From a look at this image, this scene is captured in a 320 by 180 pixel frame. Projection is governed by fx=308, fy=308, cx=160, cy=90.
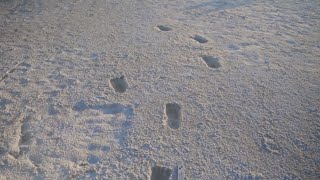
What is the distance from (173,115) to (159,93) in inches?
12.9

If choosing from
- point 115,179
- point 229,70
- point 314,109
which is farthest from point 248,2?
point 115,179

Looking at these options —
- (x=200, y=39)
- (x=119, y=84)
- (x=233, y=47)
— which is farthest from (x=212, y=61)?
(x=119, y=84)

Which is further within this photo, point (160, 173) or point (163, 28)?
point (163, 28)

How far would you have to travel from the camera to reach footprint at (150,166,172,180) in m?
2.40

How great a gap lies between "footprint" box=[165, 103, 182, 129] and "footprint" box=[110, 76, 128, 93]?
21.1 inches

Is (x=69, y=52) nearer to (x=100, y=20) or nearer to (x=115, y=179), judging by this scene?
(x=100, y=20)

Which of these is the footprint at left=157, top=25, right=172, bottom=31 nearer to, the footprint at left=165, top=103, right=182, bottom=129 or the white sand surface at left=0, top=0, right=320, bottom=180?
the white sand surface at left=0, top=0, right=320, bottom=180

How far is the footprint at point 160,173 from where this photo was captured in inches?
94.6

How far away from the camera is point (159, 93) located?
317cm

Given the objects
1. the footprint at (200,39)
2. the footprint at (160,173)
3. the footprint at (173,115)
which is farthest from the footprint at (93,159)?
the footprint at (200,39)

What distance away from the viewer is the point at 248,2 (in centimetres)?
523

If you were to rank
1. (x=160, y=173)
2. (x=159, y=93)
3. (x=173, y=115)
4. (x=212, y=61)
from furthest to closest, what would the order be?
(x=212, y=61) → (x=159, y=93) → (x=173, y=115) → (x=160, y=173)

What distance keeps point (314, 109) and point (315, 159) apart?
65cm

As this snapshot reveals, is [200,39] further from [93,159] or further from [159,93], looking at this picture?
[93,159]
